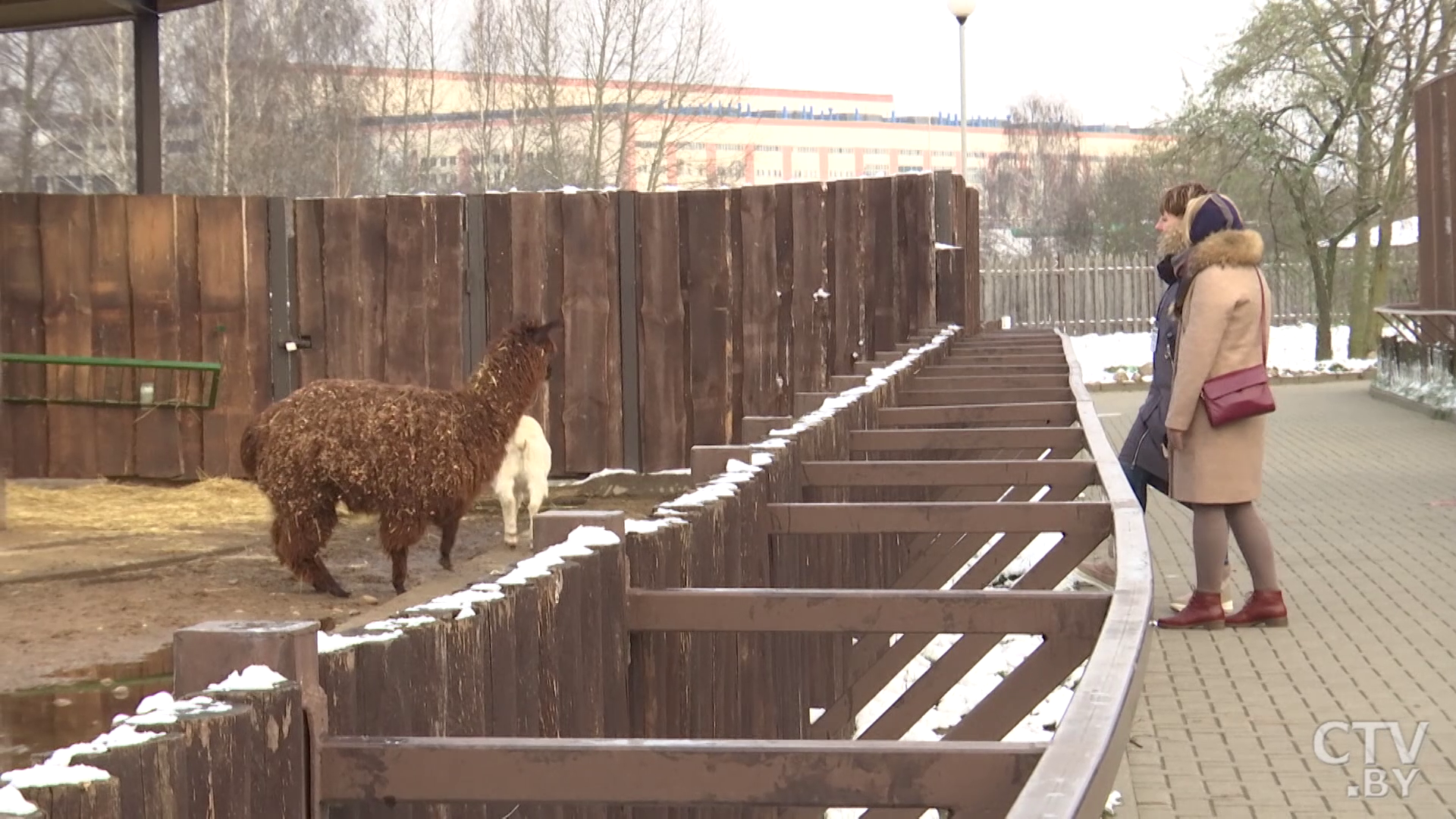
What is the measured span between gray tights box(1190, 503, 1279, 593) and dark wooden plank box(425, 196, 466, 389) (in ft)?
28.1

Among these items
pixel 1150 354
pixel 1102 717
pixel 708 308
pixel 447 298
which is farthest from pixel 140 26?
pixel 1150 354

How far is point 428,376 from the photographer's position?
52.1 feet

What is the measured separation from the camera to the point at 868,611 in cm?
391

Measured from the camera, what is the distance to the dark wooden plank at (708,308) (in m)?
15.4

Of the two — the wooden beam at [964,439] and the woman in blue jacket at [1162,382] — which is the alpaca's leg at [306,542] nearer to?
the wooden beam at [964,439]

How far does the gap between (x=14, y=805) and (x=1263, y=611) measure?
24.2 ft

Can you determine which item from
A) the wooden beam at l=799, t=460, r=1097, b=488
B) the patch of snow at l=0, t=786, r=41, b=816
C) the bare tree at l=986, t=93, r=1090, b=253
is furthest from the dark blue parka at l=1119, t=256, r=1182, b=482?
the bare tree at l=986, t=93, r=1090, b=253

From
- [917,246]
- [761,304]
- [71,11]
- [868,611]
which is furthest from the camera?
[71,11]

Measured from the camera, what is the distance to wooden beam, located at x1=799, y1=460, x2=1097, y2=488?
633 cm

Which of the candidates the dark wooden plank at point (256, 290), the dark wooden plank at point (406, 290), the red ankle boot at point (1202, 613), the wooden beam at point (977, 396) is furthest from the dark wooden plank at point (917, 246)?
the red ankle boot at point (1202, 613)

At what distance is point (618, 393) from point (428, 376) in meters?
1.63

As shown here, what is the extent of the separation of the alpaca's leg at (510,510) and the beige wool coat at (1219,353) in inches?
229

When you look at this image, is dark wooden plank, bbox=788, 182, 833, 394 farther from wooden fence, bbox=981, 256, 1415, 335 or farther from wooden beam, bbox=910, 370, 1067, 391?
wooden fence, bbox=981, 256, 1415, 335

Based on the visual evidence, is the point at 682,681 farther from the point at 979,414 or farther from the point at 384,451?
the point at 384,451
